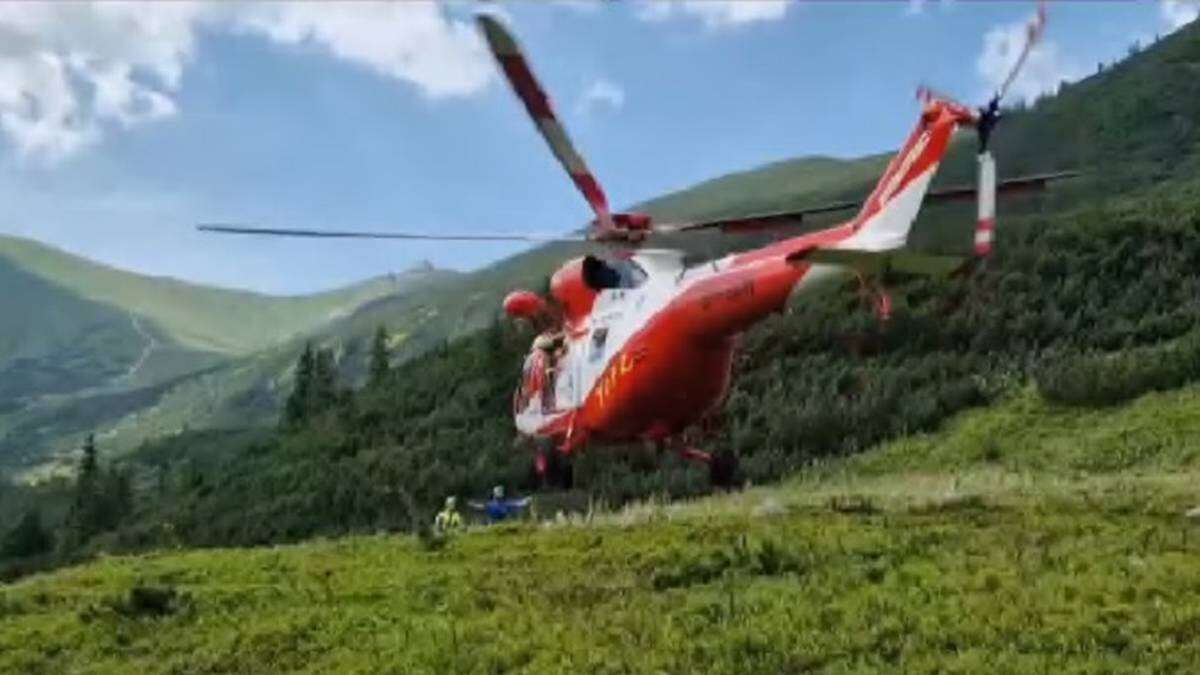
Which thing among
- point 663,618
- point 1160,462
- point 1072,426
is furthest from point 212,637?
point 1072,426

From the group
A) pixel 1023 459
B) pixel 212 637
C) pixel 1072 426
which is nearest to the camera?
pixel 212 637

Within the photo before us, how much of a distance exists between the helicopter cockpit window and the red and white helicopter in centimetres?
2

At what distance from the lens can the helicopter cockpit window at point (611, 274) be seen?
28.1m

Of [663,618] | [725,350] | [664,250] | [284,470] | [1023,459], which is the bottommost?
[284,470]

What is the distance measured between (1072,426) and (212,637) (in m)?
37.5

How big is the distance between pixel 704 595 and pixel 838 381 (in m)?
57.7

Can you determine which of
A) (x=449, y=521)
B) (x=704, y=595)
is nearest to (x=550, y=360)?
(x=449, y=521)

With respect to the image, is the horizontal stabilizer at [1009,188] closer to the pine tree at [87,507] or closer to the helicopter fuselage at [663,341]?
the helicopter fuselage at [663,341]

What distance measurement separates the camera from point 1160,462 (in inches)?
1527

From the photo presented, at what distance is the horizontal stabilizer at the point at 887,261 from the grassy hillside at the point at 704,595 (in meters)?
3.49

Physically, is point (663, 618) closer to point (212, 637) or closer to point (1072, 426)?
point (212, 637)

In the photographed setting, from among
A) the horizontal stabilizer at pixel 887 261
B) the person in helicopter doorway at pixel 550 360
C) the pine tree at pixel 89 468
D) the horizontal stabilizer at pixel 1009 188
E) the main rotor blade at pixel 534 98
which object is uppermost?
the main rotor blade at pixel 534 98

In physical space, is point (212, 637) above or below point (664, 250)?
below

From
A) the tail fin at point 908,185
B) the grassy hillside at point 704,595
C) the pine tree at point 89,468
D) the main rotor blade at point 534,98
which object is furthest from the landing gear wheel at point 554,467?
the pine tree at point 89,468
